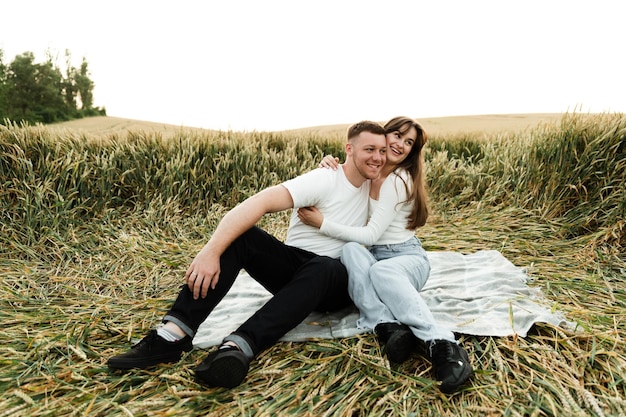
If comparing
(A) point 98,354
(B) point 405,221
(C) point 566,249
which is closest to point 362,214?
(B) point 405,221

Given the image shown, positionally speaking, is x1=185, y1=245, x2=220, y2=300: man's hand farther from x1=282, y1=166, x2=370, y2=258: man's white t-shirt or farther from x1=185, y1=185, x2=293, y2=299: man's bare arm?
x1=282, y1=166, x2=370, y2=258: man's white t-shirt

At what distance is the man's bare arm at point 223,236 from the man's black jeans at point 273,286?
0.06 m

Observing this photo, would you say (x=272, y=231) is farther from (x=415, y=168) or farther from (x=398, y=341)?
(x=398, y=341)

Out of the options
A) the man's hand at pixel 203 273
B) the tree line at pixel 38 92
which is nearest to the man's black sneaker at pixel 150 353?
the man's hand at pixel 203 273

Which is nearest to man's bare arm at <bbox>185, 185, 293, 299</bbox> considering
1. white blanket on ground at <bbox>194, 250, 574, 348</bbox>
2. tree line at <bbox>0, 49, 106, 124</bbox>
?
white blanket on ground at <bbox>194, 250, 574, 348</bbox>

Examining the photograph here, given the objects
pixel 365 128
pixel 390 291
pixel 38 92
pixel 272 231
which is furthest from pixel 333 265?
pixel 38 92

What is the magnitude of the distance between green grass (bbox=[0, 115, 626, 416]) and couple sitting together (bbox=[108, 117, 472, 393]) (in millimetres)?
121

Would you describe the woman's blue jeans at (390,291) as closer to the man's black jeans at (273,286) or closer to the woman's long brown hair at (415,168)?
the man's black jeans at (273,286)

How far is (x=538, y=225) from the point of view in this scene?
3.95m

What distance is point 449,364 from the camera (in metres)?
1.76

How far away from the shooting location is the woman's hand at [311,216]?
2215 mm

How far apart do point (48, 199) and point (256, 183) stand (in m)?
1.93

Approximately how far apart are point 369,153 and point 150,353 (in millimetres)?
1306

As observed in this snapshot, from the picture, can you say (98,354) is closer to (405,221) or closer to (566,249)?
(405,221)
